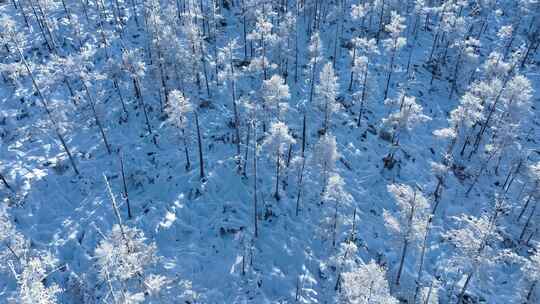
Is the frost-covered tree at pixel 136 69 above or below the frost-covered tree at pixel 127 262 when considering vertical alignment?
above

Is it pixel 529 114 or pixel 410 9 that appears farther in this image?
pixel 410 9

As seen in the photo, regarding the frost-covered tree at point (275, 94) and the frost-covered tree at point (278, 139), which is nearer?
the frost-covered tree at point (278, 139)

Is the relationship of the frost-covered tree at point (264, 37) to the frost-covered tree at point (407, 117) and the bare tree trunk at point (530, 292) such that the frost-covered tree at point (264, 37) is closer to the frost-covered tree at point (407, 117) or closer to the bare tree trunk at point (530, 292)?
the frost-covered tree at point (407, 117)

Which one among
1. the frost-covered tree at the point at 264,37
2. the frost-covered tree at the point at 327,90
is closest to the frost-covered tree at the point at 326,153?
the frost-covered tree at the point at 327,90

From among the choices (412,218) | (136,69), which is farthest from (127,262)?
(136,69)

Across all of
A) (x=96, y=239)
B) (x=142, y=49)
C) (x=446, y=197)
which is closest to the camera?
(x=96, y=239)

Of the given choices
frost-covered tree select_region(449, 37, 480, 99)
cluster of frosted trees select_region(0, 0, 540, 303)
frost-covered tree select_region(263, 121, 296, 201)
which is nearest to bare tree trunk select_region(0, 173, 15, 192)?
cluster of frosted trees select_region(0, 0, 540, 303)

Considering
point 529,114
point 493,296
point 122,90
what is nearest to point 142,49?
point 122,90

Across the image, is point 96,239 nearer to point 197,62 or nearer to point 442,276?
point 197,62

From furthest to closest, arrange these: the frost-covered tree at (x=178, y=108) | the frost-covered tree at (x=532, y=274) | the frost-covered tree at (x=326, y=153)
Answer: the frost-covered tree at (x=326, y=153), the frost-covered tree at (x=178, y=108), the frost-covered tree at (x=532, y=274)
